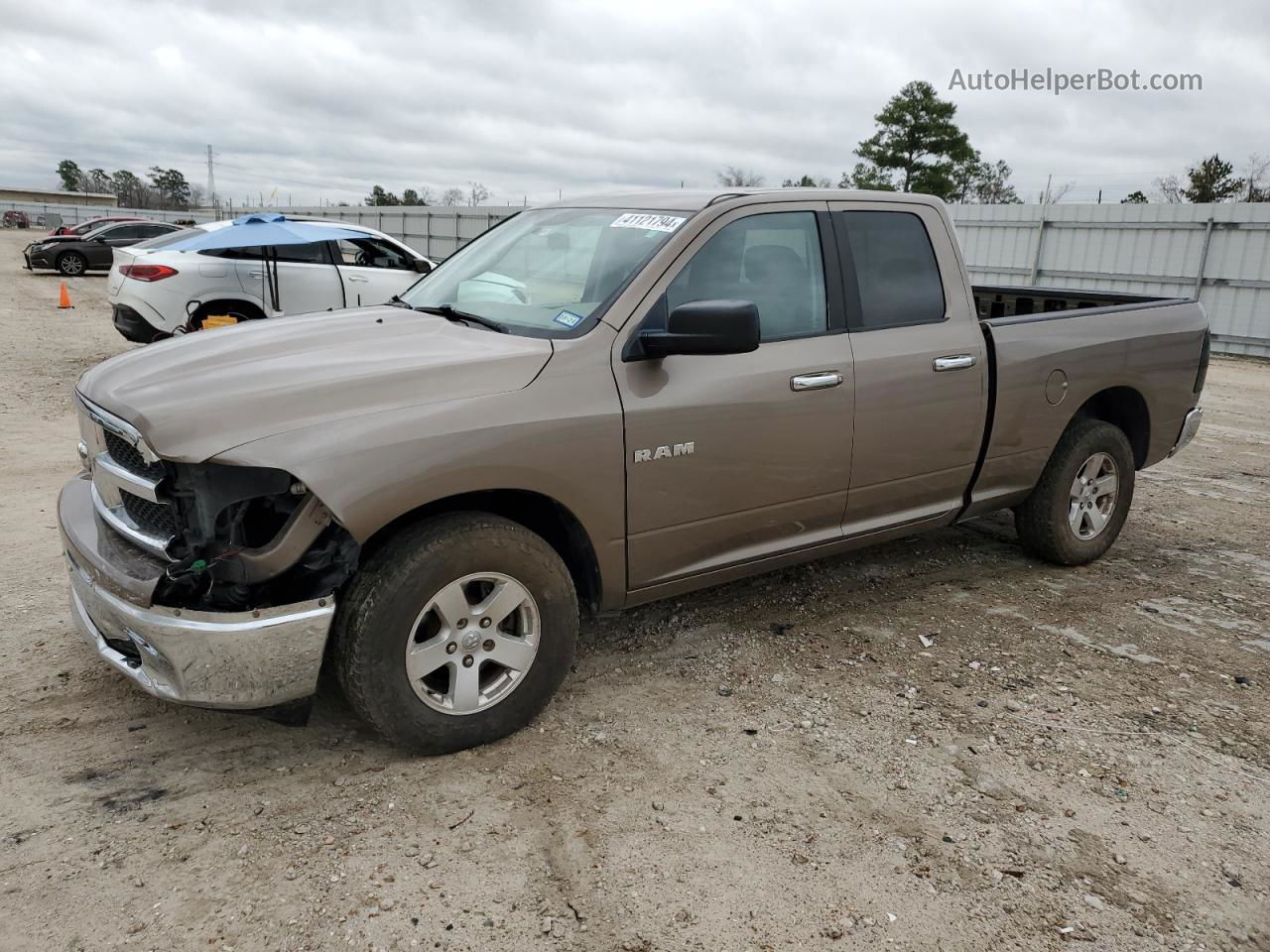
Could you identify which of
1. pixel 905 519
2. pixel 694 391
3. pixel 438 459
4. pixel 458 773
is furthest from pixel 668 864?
pixel 905 519

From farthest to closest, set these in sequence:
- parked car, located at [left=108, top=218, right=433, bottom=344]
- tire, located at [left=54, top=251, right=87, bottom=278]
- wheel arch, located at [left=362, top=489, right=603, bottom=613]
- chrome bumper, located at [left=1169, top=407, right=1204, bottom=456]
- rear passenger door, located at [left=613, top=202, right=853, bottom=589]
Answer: tire, located at [left=54, top=251, right=87, bottom=278], parked car, located at [left=108, top=218, right=433, bottom=344], chrome bumper, located at [left=1169, top=407, right=1204, bottom=456], rear passenger door, located at [left=613, top=202, right=853, bottom=589], wheel arch, located at [left=362, top=489, right=603, bottom=613]

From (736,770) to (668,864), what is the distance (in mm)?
557

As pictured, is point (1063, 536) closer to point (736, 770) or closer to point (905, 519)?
point (905, 519)

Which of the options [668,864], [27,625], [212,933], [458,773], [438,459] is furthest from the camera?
[27,625]

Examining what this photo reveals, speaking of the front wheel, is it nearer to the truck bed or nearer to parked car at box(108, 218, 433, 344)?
parked car at box(108, 218, 433, 344)

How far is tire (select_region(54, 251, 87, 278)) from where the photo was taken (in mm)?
26172

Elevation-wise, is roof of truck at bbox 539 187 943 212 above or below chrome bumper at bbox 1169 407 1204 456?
above

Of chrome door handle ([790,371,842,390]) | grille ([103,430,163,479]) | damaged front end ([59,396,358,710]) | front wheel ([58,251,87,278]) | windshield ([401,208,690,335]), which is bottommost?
front wheel ([58,251,87,278])

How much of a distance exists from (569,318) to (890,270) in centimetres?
162

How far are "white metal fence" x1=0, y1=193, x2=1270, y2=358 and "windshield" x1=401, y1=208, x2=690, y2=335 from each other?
30.9 feet

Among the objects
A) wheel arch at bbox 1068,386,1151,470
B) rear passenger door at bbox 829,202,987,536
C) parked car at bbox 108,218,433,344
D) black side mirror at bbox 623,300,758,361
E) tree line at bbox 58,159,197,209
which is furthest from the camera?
tree line at bbox 58,159,197,209

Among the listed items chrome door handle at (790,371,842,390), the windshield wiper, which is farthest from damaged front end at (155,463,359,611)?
chrome door handle at (790,371,842,390)

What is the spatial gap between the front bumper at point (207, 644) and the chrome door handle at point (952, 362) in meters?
2.79

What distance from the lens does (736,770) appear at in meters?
3.25
